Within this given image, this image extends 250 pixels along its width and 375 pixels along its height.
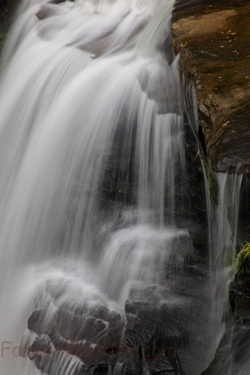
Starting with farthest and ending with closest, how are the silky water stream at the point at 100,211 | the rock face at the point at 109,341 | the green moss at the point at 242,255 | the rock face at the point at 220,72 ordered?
1. the silky water stream at the point at 100,211
2. the rock face at the point at 109,341
3. the rock face at the point at 220,72
4. the green moss at the point at 242,255

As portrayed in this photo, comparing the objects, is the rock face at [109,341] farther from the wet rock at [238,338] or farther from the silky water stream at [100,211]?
the wet rock at [238,338]

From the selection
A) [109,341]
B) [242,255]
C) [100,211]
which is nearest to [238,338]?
[242,255]

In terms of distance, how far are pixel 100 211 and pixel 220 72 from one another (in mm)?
1624

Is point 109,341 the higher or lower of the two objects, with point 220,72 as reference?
lower

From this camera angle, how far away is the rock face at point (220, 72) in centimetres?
418

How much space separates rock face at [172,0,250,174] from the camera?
164 inches

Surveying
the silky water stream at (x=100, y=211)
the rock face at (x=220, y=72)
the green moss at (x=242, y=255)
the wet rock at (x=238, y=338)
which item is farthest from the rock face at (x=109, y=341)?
the rock face at (x=220, y=72)

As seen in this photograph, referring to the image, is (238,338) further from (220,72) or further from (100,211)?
(220,72)

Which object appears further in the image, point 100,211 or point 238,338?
point 100,211

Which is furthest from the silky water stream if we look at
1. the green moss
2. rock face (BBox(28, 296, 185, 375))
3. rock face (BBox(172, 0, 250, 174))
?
the green moss

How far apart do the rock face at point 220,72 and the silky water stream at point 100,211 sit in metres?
0.36

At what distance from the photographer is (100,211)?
5676mm

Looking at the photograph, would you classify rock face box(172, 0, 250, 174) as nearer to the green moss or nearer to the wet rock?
the green moss

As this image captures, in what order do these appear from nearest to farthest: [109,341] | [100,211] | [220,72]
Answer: [109,341]
[220,72]
[100,211]
